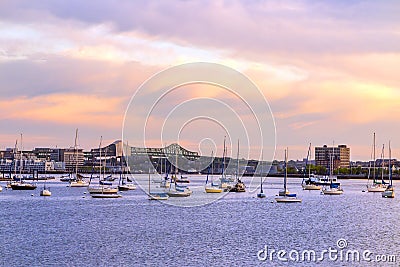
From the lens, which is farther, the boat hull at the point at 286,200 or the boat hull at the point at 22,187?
the boat hull at the point at 22,187

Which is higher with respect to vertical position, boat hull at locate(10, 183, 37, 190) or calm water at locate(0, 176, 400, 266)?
boat hull at locate(10, 183, 37, 190)

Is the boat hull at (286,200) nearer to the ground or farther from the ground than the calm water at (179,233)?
farther from the ground

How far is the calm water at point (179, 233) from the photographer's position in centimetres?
3644

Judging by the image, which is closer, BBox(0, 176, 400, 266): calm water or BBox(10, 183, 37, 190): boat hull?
BBox(0, 176, 400, 266): calm water

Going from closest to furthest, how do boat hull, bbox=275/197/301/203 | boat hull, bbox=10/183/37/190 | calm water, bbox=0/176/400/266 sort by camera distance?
calm water, bbox=0/176/400/266
boat hull, bbox=275/197/301/203
boat hull, bbox=10/183/37/190

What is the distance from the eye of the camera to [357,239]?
4578 centimetres

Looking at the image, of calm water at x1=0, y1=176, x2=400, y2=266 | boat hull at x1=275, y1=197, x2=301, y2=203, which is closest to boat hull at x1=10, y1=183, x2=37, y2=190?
calm water at x1=0, y1=176, x2=400, y2=266

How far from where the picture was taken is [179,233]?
4762cm

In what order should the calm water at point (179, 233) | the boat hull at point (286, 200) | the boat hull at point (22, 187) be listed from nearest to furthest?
the calm water at point (179, 233) < the boat hull at point (286, 200) < the boat hull at point (22, 187)

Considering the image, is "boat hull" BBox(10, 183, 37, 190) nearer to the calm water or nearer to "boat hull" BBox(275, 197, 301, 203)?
the calm water

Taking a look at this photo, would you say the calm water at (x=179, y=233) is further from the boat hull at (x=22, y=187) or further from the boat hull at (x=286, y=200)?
the boat hull at (x=22, y=187)

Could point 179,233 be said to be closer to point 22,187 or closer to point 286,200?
point 286,200

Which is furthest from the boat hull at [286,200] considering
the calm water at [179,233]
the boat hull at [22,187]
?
the boat hull at [22,187]

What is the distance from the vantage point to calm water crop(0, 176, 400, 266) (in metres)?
36.4
